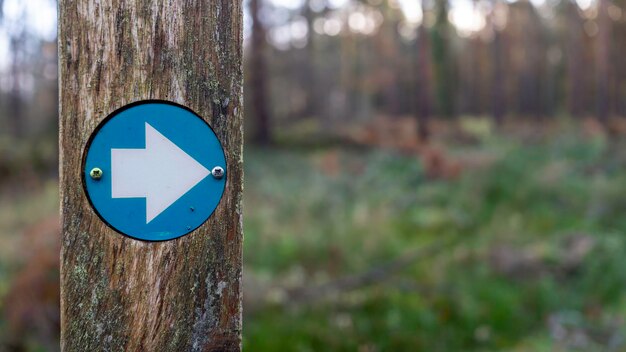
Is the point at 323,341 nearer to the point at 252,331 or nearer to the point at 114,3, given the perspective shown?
the point at 252,331

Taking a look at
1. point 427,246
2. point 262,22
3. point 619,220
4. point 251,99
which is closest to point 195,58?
point 427,246

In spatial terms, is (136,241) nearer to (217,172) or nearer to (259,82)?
(217,172)

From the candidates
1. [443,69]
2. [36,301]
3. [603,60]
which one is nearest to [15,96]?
[36,301]

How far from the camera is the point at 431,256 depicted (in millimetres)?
6625

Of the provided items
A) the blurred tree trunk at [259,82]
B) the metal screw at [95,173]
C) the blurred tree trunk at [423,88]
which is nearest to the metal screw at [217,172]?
the metal screw at [95,173]

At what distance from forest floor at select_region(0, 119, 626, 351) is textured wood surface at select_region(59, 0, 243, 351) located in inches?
122

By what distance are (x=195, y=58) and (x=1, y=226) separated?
8.30m

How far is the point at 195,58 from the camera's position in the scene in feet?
3.90

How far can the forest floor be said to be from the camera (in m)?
4.62

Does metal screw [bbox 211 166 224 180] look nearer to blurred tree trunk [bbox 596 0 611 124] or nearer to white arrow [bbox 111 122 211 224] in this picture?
white arrow [bbox 111 122 211 224]

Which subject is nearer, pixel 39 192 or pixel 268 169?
pixel 39 192

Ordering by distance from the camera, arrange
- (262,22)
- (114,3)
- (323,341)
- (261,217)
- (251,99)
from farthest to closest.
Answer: (251,99), (262,22), (261,217), (323,341), (114,3)

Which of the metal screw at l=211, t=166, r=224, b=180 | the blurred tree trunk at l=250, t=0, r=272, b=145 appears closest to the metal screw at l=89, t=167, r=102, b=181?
the metal screw at l=211, t=166, r=224, b=180

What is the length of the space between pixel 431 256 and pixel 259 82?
11.2 m
